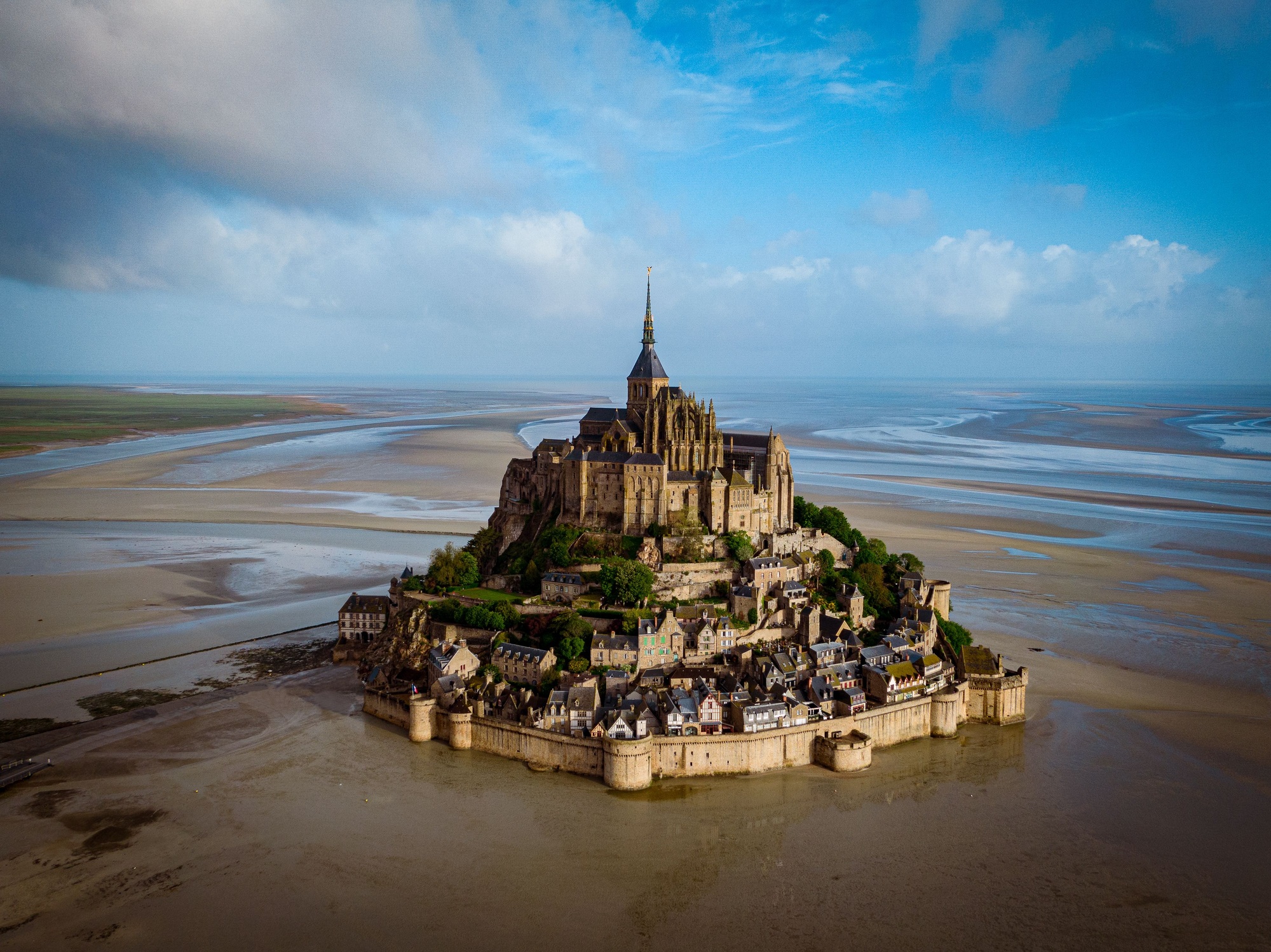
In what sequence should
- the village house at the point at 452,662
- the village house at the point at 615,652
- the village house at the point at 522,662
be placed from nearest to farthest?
the village house at the point at 522,662 < the village house at the point at 452,662 < the village house at the point at 615,652

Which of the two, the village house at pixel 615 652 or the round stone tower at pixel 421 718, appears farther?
the village house at pixel 615 652

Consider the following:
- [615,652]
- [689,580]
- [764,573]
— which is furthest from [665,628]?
[764,573]

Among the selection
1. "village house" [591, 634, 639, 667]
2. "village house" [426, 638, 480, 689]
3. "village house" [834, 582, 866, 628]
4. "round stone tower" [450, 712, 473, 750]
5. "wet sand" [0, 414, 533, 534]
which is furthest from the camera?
"wet sand" [0, 414, 533, 534]

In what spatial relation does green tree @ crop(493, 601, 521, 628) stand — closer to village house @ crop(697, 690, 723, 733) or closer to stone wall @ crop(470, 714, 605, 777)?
stone wall @ crop(470, 714, 605, 777)

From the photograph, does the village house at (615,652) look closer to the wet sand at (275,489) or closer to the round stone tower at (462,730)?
the round stone tower at (462,730)

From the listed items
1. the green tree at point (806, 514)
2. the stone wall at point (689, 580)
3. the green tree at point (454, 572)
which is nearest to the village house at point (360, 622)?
the green tree at point (454, 572)

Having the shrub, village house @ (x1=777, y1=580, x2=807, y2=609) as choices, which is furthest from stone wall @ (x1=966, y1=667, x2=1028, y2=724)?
the shrub
